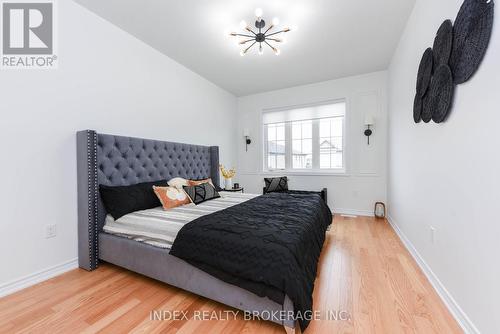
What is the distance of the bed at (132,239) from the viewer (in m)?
1.43

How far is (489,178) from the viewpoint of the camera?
1131mm

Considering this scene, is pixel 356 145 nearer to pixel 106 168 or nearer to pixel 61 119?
pixel 106 168

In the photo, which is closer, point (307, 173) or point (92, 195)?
point (92, 195)

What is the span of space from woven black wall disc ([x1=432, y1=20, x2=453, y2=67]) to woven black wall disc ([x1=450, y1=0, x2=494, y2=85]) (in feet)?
0.16

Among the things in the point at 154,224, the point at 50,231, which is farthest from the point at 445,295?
the point at 50,231

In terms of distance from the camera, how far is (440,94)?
1.63 m

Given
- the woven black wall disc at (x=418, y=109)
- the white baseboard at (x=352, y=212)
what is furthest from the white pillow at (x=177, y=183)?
the white baseboard at (x=352, y=212)

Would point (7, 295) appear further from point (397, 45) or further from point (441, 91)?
point (397, 45)

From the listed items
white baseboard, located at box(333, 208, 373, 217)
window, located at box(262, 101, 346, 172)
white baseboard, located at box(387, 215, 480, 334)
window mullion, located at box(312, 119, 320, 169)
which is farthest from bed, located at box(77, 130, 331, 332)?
white baseboard, located at box(333, 208, 373, 217)

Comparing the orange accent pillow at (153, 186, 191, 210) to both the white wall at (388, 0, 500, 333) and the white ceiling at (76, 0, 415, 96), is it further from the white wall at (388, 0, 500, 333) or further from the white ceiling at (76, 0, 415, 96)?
the white wall at (388, 0, 500, 333)

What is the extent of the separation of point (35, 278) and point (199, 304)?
1.53 metres

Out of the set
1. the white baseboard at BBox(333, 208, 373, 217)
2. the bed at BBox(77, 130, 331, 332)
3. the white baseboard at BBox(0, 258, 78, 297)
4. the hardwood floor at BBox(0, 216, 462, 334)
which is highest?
the bed at BBox(77, 130, 331, 332)

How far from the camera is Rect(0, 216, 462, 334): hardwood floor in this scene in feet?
4.45

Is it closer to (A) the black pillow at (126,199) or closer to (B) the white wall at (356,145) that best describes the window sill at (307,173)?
(B) the white wall at (356,145)
